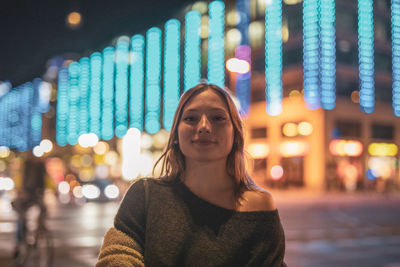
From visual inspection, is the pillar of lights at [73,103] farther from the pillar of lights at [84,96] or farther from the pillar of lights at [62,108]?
the pillar of lights at [84,96]

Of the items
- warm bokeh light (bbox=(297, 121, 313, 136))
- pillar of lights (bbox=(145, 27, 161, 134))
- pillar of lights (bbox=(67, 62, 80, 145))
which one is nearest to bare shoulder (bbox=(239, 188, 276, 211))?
warm bokeh light (bbox=(297, 121, 313, 136))

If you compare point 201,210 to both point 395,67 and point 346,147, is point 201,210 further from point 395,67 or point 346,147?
point 395,67

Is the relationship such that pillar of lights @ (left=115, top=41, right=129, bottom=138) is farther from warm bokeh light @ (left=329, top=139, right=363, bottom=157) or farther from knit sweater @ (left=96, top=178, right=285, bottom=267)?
knit sweater @ (left=96, top=178, right=285, bottom=267)

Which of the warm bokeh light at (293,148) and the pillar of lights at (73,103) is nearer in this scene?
the warm bokeh light at (293,148)

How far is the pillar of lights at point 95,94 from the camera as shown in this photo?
68.4 meters

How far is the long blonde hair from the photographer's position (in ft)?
5.88

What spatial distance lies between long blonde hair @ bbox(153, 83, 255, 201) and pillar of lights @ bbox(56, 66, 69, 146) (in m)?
78.0

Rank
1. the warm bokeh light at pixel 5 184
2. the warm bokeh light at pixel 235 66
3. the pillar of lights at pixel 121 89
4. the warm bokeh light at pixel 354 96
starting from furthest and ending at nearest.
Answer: the pillar of lights at pixel 121 89, the warm bokeh light at pixel 5 184, the warm bokeh light at pixel 354 96, the warm bokeh light at pixel 235 66

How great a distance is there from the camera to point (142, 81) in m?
57.8

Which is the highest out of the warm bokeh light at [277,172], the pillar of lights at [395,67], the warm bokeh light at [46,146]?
the pillar of lights at [395,67]

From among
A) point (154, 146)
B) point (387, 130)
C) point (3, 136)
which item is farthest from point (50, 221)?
point (3, 136)

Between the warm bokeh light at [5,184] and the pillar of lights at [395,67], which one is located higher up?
the pillar of lights at [395,67]

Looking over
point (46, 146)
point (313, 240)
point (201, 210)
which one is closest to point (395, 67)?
point (46, 146)

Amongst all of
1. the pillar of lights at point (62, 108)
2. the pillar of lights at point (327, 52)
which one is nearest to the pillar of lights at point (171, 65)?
the pillar of lights at point (327, 52)
